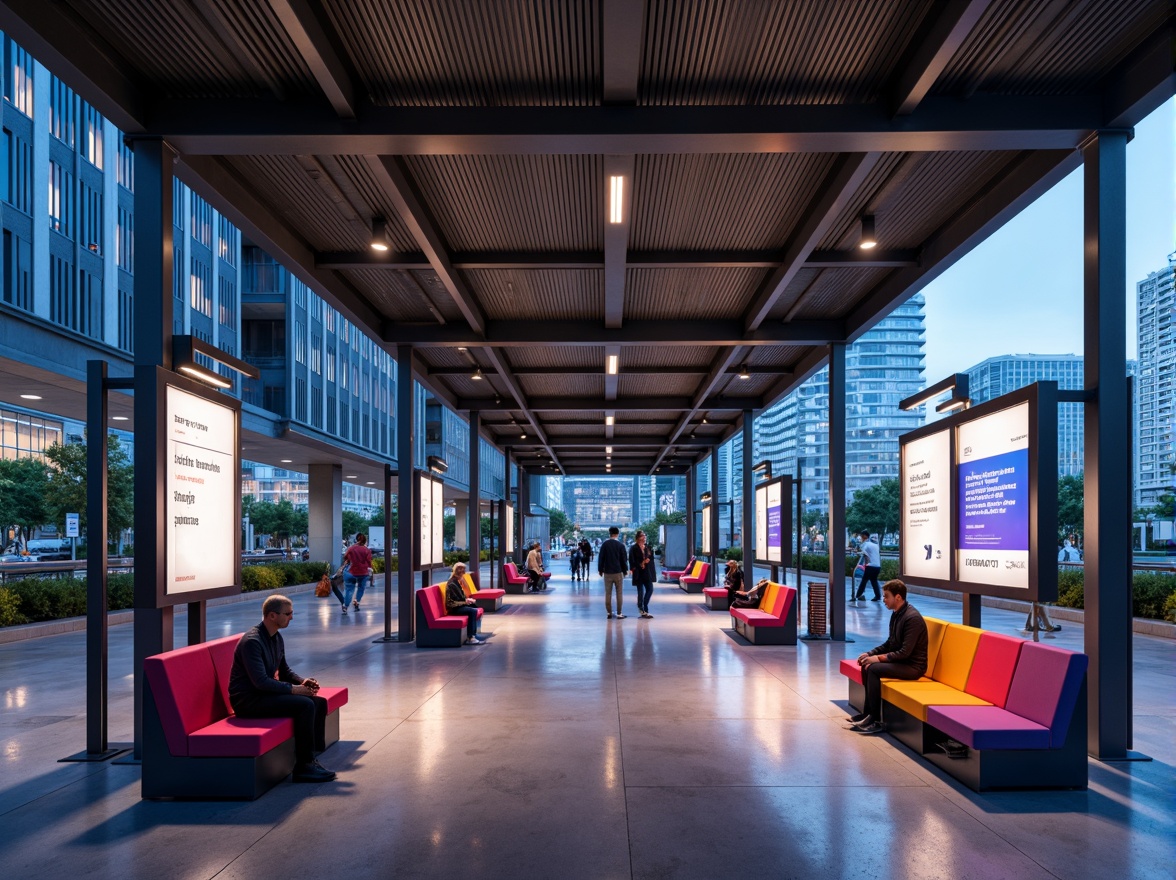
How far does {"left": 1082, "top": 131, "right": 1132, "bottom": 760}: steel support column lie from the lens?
6605mm

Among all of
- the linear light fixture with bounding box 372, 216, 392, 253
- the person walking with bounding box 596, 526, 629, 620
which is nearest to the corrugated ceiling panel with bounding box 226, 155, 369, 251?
the linear light fixture with bounding box 372, 216, 392, 253

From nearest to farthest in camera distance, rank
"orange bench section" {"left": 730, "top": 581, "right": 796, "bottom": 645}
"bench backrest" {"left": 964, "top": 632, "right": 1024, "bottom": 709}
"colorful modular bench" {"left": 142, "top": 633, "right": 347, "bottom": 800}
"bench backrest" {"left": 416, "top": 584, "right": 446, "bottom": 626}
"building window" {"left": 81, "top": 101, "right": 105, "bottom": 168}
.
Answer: "colorful modular bench" {"left": 142, "top": 633, "right": 347, "bottom": 800} < "bench backrest" {"left": 964, "top": 632, "right": 1024, "bottom": 709} < "bench backrest" {"left": 416, "top": 584, "right": 446, "bottom": 626} < "orange bench section" {"left": 730, "top": 581, "right": 796, "bottom": 645} < "building window" {"left": 81, "top": 101, "right": 105, "bottom": 168}

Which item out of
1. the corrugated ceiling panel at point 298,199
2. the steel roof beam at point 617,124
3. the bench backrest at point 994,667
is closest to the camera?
the bench backrest at point 994,667

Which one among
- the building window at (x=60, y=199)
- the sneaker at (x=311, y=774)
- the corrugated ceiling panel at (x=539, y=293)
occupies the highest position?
the building window at (x=60, y=199)

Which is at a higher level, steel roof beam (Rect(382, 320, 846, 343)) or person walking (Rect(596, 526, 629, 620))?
steel roof beam (Rect(382, 320, 846, 343))

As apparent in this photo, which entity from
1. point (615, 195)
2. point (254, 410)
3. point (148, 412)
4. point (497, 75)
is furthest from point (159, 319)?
point (254, 410)

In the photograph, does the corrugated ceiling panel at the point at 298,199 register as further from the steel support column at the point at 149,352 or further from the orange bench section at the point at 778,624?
the orange bench section at the point at 778,624

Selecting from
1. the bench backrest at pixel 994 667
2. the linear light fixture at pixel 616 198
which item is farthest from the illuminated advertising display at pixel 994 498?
the linear light fixture at pixel 616 198

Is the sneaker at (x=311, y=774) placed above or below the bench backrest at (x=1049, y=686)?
below

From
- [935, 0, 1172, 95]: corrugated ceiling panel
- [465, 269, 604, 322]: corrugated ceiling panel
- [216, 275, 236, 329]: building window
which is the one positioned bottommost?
[465, 269, 604, 322]: corrugated ceiling panel

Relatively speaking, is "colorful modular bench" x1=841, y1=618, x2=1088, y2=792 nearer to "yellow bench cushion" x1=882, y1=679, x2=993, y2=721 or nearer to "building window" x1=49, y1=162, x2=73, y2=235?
"yellow bench cushion" x1=882, y1=679, x2=993, y2=721

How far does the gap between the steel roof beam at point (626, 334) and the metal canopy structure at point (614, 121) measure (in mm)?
1930

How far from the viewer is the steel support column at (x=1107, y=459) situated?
21.7ft

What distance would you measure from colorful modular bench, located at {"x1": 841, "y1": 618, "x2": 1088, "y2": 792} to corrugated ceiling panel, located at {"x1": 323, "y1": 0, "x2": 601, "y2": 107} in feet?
18.3
